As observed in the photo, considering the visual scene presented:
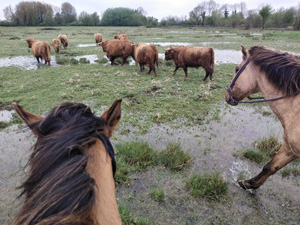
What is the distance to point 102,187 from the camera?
0.95 m

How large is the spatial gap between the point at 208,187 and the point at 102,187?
264 cm

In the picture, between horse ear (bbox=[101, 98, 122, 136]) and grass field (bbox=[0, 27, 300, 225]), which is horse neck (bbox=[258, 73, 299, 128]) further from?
horse ear (bbox=[101, 98, 122, 136])

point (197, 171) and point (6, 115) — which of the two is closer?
point (197, 171)

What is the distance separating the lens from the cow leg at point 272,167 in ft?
9.32

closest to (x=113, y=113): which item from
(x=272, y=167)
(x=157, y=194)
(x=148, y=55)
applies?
(x=157, y=194)

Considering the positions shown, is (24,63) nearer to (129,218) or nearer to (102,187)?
(129,218)

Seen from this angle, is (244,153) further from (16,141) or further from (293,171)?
(16,141)

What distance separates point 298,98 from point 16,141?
534cm

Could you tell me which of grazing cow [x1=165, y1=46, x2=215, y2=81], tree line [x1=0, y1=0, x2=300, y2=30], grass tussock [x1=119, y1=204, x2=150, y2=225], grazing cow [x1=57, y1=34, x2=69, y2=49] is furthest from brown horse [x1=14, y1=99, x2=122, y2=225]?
tree line [x1=0, y1=0, x2=300, y2=30]

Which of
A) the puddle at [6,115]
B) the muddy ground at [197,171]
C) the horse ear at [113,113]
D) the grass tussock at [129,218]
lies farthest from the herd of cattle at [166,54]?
the horse ear at [113,113]

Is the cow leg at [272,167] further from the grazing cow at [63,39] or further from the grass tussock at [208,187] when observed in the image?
the grazing cow at [63,39]

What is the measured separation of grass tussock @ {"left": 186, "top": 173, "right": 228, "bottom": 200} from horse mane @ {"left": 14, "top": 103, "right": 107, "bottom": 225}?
8.12 feet

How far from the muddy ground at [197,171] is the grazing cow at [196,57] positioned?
4630 mm

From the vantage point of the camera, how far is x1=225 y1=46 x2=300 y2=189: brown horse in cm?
258
